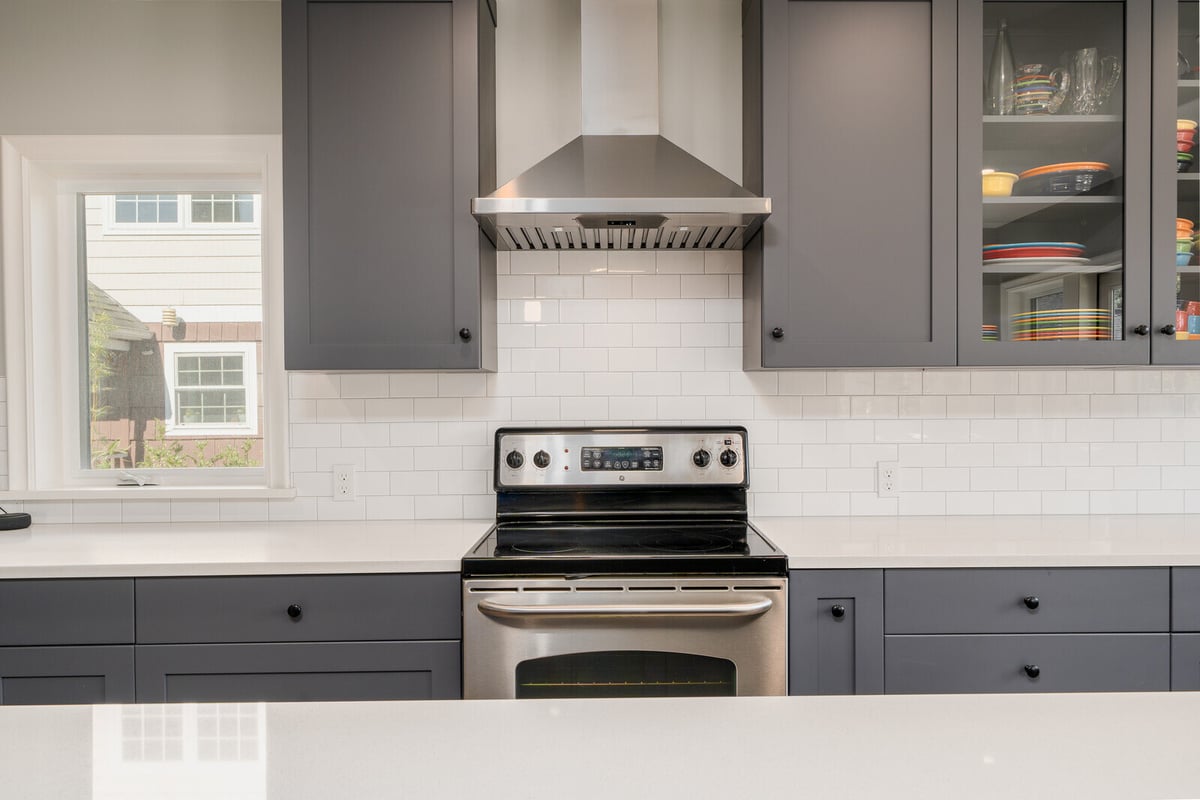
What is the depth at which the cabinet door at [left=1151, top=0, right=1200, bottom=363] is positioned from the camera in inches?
76.2

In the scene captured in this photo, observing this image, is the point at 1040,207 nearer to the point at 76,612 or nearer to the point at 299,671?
the point at 299,671

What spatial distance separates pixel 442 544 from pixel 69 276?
5.08 feet

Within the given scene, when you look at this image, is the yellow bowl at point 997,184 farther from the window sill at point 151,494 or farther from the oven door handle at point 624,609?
the window sill at point 151,494

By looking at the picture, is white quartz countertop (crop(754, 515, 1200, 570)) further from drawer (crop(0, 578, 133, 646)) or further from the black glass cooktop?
drawer (crop(0, 578, 133, 646))

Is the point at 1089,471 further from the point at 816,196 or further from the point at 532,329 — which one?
the point at 532,329

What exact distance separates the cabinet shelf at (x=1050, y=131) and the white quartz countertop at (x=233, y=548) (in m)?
1.76

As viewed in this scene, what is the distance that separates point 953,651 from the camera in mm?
1726

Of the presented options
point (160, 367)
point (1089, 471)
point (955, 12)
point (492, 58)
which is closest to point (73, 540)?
point (160, 367)

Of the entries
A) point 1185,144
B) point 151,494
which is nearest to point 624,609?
point 151,494

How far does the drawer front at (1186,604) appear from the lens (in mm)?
1729

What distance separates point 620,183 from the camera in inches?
75.2

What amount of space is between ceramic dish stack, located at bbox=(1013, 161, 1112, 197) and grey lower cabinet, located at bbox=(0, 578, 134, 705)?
2.46m

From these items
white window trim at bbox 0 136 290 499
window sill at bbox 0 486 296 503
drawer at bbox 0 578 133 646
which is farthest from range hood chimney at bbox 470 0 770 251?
drawer at bbox 0 578 133 646

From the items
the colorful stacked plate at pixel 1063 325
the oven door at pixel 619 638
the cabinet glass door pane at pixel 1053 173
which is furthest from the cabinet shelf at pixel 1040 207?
the oven door at pixel 619 638
